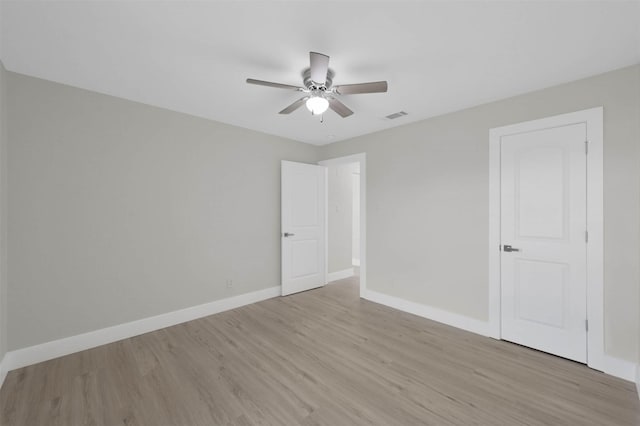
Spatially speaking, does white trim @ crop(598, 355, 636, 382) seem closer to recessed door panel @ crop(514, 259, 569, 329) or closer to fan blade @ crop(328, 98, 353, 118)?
recessed door panel @ crop(514, 259, 569, 329)

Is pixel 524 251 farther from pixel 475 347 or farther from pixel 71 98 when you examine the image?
pixel 71 98

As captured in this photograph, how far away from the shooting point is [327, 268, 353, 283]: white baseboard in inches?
201

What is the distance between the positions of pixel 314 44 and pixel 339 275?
4238mm

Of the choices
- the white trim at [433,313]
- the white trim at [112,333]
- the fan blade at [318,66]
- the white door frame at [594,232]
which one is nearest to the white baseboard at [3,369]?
the white trim at [112,333]

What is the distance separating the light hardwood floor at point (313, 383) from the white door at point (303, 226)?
1396 millimetres

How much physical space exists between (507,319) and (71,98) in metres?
5.05

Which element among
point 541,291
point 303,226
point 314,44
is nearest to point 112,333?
point 303,226

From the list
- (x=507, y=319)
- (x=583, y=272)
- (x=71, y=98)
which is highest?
(x=71, y=98)

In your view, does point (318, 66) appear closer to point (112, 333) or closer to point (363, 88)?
point (363, 88)

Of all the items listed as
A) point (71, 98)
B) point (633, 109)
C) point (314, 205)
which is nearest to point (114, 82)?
point (71, 98)

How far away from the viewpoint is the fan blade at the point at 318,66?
170 centimetres

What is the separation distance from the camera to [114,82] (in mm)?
2484

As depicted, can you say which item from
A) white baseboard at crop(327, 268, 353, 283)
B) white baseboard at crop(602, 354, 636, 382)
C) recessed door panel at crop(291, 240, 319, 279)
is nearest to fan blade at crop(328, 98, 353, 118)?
recessed door panel at crop(291, 240, 319, 279)

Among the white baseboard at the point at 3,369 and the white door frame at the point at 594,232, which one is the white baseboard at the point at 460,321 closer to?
the white door frame at the point at 594,232
